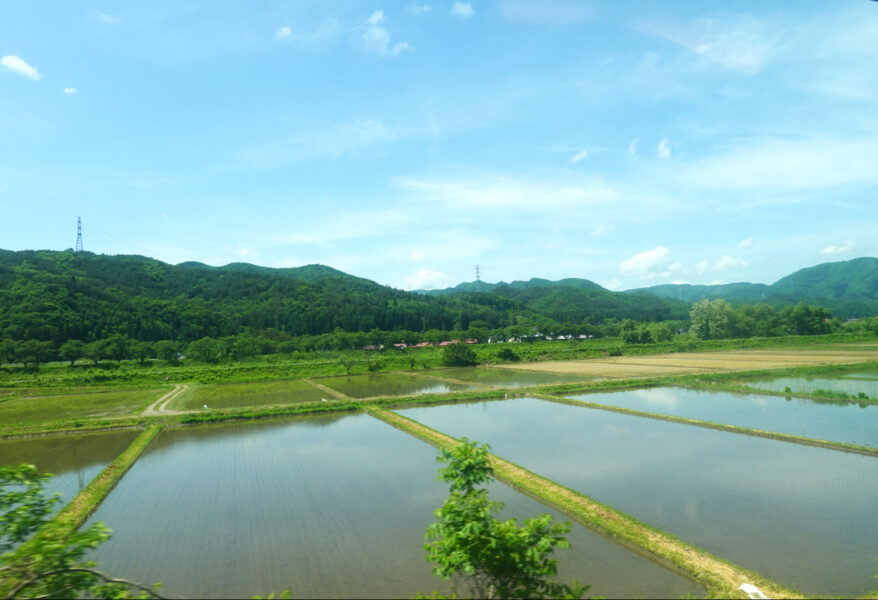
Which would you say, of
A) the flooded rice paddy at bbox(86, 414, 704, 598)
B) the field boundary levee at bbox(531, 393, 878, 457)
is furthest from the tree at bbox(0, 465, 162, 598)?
the field boundary levee at bbox(531, 393, 878, 457)

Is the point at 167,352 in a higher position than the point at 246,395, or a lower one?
higher

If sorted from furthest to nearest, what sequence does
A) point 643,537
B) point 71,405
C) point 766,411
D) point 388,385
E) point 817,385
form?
1. point 388,385
2. point 71,405
3. point 817,385
4. point 766,411
5. point 643,537

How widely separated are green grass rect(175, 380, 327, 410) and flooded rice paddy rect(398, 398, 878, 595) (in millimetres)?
15736

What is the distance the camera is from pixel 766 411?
24.0 m

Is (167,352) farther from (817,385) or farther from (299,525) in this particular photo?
(817,385)

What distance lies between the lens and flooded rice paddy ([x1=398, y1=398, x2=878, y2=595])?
9.73 m

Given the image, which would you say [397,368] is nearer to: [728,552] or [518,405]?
[518,405]

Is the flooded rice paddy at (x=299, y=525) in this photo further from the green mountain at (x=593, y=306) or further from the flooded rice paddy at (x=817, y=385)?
the green mountain at (x=593, y=306)

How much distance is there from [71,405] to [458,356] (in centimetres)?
3616

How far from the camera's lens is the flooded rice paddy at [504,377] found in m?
38.7

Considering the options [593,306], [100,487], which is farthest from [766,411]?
[593,306]

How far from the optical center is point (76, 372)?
5019cm

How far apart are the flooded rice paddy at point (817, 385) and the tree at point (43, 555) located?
34.8 m

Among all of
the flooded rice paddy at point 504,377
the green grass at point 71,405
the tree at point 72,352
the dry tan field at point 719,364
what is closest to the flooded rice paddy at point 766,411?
the flooded rice paddy at point 504,377
